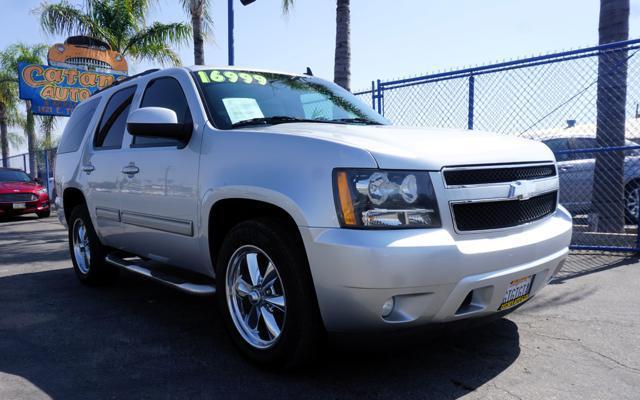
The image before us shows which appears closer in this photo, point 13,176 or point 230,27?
point 230,27

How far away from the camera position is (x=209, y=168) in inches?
128

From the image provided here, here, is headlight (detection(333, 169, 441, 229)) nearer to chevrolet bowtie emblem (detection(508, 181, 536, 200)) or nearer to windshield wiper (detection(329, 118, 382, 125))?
chevrolet bowtie emblem (detection(508, 181, 536, 200))

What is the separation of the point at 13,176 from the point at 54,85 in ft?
17.0

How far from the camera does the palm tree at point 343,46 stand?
959 centimetres

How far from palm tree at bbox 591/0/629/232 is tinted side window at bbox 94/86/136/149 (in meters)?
5.19

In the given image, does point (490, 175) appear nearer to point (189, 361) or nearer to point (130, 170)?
point (189, 361)

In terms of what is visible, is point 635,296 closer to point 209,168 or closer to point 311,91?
point 311,91

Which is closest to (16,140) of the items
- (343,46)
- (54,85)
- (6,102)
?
(6,102)

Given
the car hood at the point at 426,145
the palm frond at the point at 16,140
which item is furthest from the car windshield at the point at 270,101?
the palm frond at the point at 16,140

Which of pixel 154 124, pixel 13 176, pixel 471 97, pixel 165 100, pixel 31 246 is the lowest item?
pixel 31 246

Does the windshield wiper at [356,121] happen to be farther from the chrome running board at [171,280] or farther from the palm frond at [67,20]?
the palm frond at [67,20]

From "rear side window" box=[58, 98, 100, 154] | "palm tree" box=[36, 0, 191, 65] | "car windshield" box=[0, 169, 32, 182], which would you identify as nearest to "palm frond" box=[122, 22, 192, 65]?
"palm tree" box=[36, 0, 191, 65]

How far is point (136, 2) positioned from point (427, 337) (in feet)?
63.9

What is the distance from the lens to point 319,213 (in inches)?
98.7
